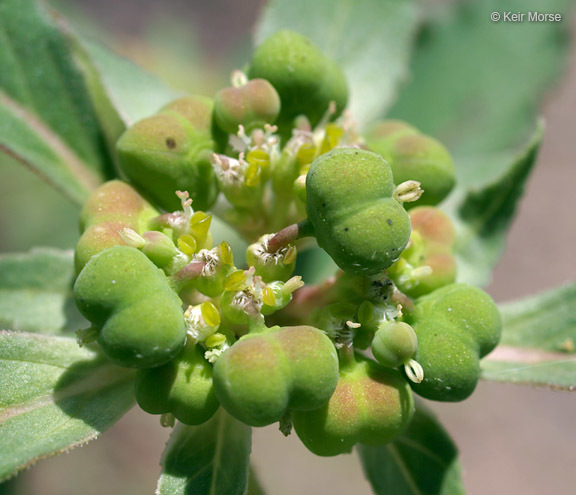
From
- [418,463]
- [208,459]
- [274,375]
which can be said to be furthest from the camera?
[418,463]

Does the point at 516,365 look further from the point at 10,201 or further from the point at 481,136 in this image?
the point at 10,201

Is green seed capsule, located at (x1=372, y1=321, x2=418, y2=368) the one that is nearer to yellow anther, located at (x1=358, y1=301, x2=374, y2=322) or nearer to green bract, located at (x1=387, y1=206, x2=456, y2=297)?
yellow anther, located at (x1=358, y1=301, x2=374, y2=322)

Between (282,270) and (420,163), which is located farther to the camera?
(420,163)

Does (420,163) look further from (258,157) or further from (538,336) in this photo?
(538,336)

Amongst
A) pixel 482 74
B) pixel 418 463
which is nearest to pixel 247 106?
pixel 418 463

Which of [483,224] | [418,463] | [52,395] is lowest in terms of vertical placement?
[418,463]
